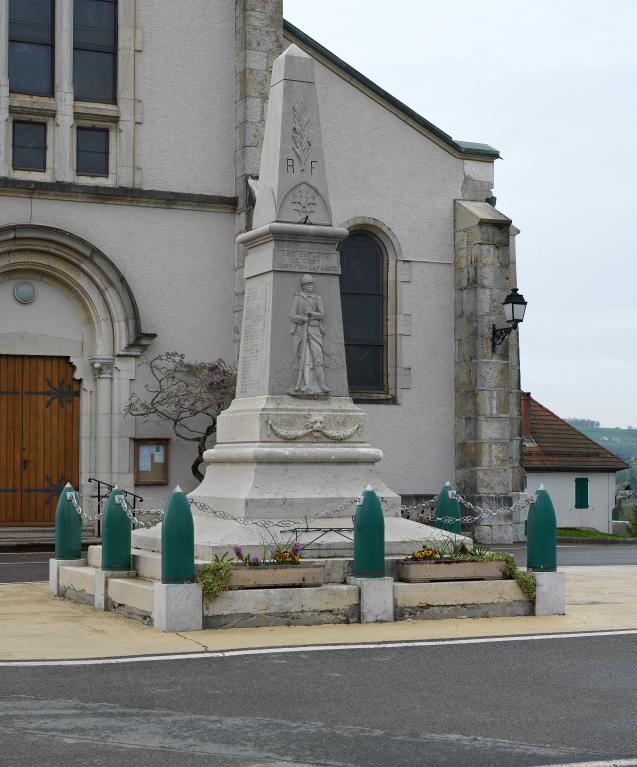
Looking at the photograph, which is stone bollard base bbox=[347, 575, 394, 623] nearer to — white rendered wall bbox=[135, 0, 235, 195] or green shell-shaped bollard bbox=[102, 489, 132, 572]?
green shell-shaped bollard bbox=[102, 489, 132, 572]

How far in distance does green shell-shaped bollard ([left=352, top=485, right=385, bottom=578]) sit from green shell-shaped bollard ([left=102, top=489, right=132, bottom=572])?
2213 millimetres

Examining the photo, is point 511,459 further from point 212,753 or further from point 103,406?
point 212,753

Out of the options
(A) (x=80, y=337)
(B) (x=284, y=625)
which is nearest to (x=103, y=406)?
(A) (x=80, y=337)

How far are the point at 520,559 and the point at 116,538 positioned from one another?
8.53 metres

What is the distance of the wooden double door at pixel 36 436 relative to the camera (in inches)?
876

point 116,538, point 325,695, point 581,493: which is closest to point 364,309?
point 116,538

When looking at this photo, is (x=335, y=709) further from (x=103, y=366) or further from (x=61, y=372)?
(x=61, y=372)

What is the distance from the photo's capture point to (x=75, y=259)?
22297 millimetres

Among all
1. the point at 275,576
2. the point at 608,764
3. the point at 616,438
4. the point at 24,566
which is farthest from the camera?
the point at 616,438

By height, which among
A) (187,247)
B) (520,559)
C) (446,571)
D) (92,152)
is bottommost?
(520,559)

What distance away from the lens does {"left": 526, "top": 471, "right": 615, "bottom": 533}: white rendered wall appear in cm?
4291

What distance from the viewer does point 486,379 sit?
24188mm

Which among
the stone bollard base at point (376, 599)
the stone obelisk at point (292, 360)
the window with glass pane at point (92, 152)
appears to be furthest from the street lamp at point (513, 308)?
the stone bollard base at point (376, 599)

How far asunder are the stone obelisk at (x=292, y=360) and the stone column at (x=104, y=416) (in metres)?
Answer: 9.58
